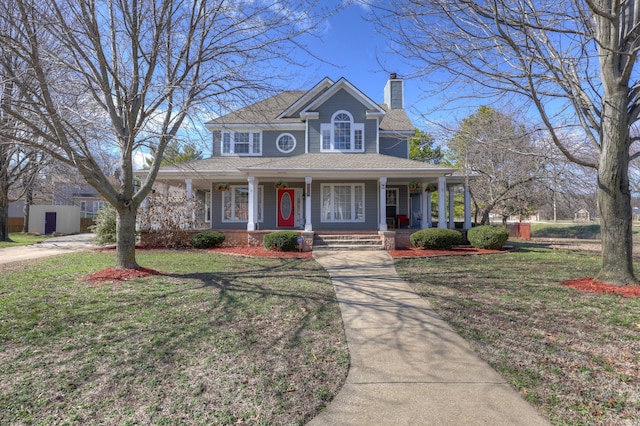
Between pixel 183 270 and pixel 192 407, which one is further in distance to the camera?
pixel 183 270

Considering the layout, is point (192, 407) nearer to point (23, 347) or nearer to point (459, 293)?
point (23, 347)

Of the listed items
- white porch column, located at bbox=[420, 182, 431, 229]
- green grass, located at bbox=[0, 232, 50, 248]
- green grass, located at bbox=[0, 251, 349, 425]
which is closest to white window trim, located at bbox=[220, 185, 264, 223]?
white porch column, located at bbox=[420, 182, 431, 229]

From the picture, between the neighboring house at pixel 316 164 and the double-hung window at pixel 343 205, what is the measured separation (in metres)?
0.05

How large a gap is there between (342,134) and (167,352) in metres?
14.1

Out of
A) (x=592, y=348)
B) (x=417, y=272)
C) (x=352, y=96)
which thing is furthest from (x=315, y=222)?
(x=592, y=348)

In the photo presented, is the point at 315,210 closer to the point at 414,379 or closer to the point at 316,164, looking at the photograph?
the point at 316,164

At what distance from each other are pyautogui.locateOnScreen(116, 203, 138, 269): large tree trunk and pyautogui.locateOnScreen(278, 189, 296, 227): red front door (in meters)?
9.08

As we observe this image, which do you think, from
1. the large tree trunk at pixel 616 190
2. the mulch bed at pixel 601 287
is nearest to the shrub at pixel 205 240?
the mulch bed at pixel 601 287

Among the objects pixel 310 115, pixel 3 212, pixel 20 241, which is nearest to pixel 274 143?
pixel 310 115

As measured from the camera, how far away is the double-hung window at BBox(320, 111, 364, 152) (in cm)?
1638

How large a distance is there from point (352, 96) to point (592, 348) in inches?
570

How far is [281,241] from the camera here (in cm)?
1240

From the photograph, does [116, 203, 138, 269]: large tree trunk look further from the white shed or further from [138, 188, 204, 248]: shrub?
the white shed

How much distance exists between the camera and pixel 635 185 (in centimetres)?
2503
